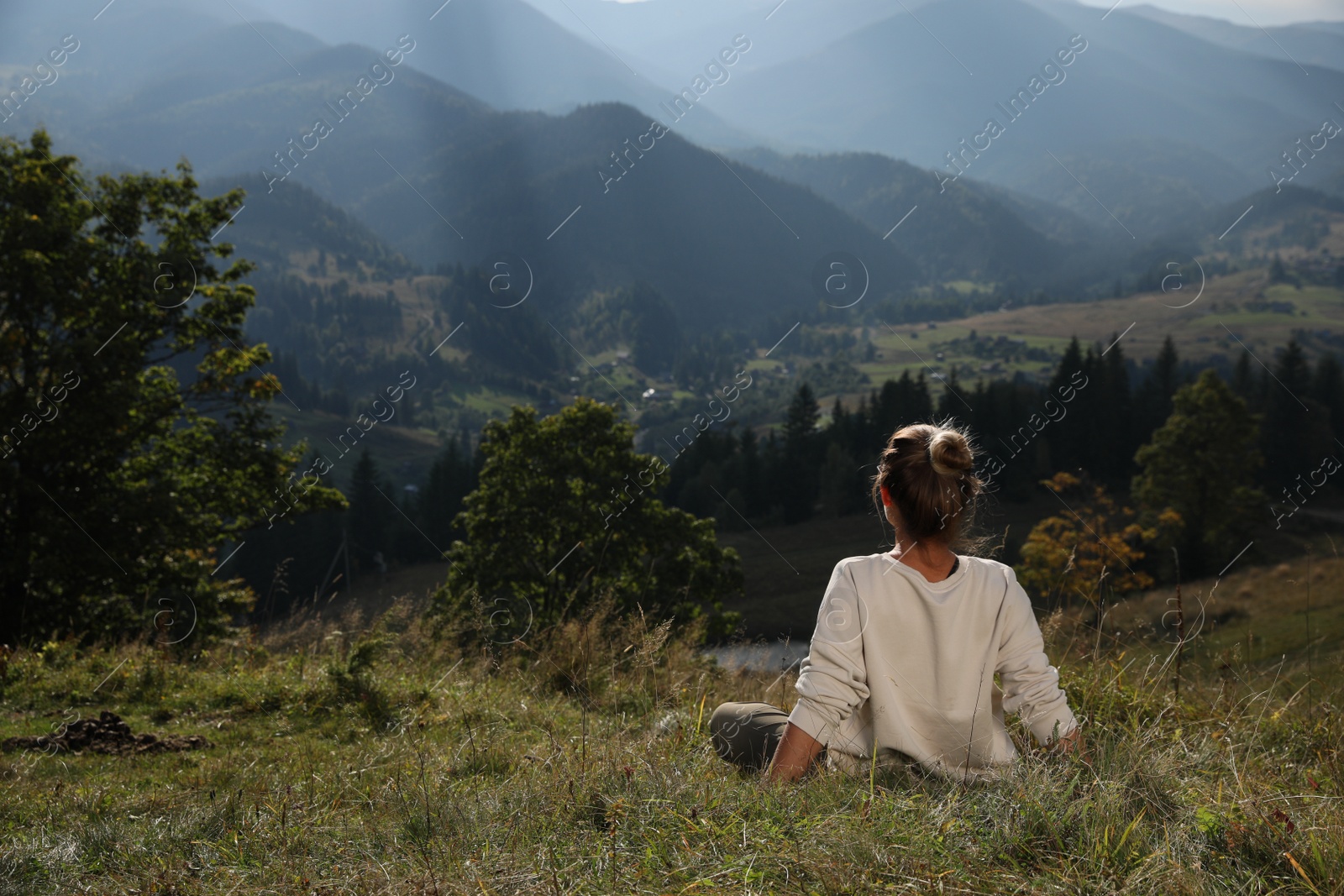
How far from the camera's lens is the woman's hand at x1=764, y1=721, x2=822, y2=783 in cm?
293

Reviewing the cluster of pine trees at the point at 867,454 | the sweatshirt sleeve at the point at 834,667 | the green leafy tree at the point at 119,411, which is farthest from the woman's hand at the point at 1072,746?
the cluster of pine trees at the point at 867,454

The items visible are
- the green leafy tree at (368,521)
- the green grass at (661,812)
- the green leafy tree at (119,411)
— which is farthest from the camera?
the green leafy tree at (368,521)

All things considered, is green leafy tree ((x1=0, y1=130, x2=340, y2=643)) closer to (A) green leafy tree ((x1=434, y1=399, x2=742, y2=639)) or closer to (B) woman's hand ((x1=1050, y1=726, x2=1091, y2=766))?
(A) green leafy tree ((x1=434, y1=399, x2=742, y2=639))

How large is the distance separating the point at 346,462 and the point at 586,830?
15421 cm

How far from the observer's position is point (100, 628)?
1444cm

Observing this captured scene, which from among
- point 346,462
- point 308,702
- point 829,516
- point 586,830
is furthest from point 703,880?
point 346,462

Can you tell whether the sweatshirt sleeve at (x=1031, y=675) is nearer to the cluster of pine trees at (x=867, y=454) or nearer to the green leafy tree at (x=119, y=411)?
the green leafy tree at (x=119, y=411)

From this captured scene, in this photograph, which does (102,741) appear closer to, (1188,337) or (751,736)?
(751,736)

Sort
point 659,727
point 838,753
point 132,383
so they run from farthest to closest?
point 132,383 < point 659,727 < point 838,753

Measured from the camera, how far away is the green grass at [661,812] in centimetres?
238

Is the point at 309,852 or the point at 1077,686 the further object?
the point at 1077,686

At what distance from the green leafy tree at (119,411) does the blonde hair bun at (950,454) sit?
1311cm

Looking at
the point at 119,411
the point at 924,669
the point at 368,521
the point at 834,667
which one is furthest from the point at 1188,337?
the point at 834,667

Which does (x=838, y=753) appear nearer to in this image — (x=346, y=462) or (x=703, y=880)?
(x=703, y=880)
